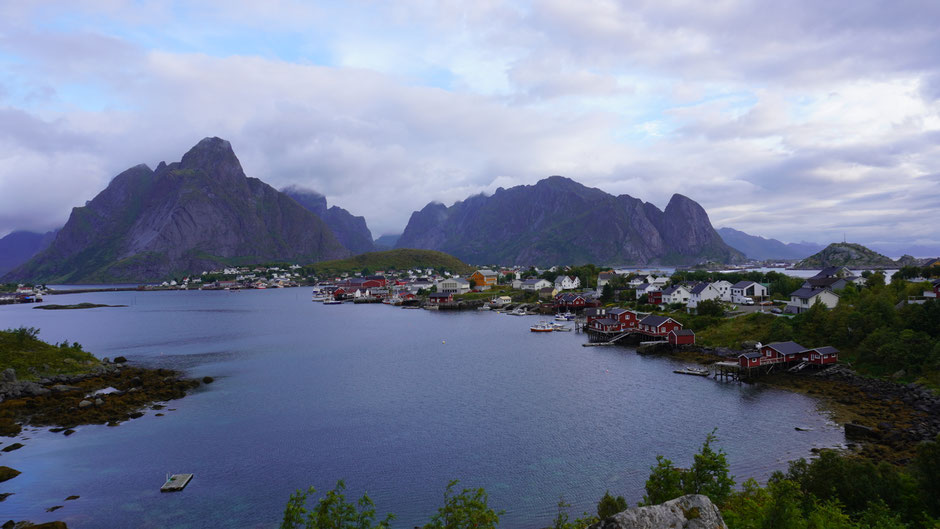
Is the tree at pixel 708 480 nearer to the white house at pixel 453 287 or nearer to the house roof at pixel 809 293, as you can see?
the house roof at pixel 809 293

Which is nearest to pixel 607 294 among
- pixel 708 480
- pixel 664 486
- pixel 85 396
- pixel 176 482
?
pixel 85 396

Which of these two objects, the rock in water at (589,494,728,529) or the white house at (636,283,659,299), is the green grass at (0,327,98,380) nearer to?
the rock in water at (589,494,728,529)

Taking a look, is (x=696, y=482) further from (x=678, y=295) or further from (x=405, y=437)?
(x=678, y=295)

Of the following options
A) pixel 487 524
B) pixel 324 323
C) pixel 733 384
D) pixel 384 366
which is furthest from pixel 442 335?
pixel 487 524

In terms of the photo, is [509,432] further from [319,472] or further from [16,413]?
[16,413]

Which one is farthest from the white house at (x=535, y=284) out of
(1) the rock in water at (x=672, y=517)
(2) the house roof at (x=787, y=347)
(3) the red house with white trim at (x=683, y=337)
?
(1) the rock in water at (x=672, y=517)

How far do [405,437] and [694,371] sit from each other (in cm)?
2656

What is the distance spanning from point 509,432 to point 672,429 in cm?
927

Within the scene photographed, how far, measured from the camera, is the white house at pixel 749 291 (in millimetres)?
73750

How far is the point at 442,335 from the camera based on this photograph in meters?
66.8

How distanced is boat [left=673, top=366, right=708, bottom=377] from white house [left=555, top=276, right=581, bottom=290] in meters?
65.1

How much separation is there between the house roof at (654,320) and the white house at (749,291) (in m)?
24.6

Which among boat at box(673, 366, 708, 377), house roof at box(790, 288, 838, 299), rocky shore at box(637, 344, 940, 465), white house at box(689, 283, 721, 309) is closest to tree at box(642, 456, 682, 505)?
rocky shore at box(637, 344, 940, 465)

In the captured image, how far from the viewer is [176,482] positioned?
71.5ft
